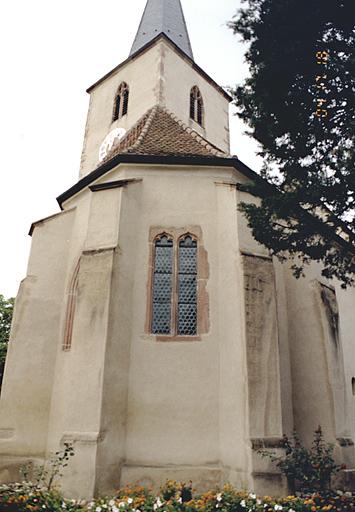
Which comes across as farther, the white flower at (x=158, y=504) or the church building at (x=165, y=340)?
the church building at (x=165, y=340)

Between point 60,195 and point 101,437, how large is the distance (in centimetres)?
715

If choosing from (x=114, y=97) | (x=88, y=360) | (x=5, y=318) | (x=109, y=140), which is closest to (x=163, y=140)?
(x=88, y=360)

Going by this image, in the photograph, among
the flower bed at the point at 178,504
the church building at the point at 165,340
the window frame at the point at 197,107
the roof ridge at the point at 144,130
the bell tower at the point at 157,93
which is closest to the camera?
the flower bed at the point at 178,504

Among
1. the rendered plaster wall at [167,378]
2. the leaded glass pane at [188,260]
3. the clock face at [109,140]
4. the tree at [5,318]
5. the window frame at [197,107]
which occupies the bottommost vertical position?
the rendered plaster wall at [167,378]

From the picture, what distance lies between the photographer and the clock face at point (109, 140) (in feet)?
57.5

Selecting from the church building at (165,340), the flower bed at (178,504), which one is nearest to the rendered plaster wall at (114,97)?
the church building at (165,340)

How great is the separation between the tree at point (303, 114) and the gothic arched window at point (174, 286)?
2.17 meters

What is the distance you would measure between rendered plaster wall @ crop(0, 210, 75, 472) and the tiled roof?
254cm

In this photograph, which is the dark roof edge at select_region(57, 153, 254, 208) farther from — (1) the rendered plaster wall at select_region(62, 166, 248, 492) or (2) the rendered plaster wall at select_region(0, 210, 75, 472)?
(2) the rendered plaster wall at select_region(0, 210, 75, 472)

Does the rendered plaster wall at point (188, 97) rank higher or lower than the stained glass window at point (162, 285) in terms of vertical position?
higher

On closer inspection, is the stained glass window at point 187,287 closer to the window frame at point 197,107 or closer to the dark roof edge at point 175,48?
the window frame at point 197,107

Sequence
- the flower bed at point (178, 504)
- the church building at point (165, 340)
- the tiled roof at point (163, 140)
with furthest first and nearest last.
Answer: the tiled roof at point (163, 140) < the church building at point (165, 340) < the flower bed at point (178, 504)

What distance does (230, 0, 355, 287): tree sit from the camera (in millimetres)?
7332

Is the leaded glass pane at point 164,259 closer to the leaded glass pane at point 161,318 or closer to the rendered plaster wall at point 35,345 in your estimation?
the leaded glass pane at point 161,318
